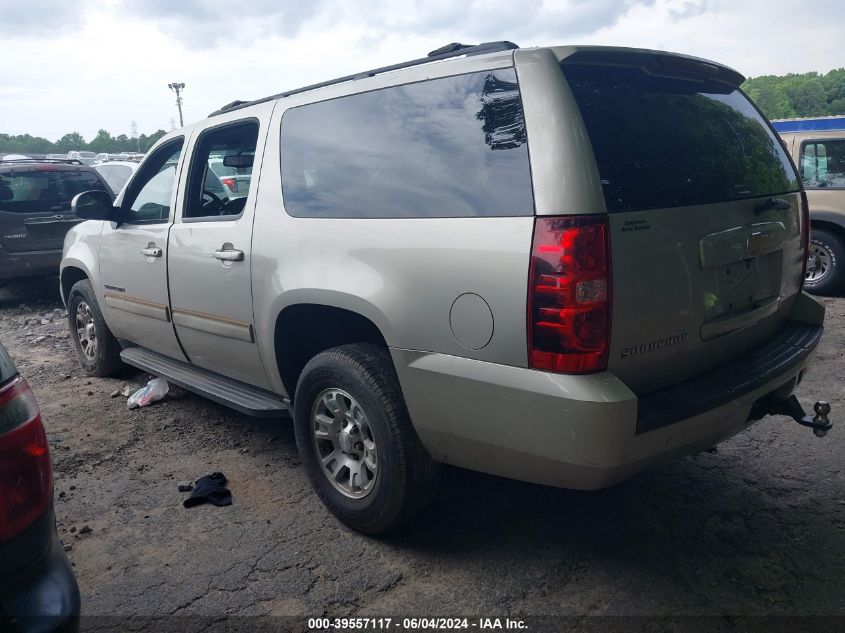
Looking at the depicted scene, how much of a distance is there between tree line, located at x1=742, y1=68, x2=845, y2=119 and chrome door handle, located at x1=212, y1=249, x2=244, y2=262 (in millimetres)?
33338

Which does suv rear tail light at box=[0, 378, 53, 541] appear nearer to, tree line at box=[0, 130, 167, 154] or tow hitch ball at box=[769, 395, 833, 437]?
tow hitch ball at box=[769, 395, 833, 437]

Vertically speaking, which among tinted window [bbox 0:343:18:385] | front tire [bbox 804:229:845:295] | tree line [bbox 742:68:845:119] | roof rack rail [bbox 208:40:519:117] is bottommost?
front tire [bbox 804:229:845:295]

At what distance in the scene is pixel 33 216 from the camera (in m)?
8.39

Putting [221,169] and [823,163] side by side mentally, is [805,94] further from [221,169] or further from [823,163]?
[221,169]

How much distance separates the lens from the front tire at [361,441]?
9.25ft

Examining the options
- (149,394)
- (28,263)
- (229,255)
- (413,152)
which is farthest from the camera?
(28,263)

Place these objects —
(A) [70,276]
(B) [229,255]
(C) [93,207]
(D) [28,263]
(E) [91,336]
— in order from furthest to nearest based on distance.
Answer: (D) [28,263] → (A) [70,276] → (E) [91,336] → (C) [93,207] → (B) [229,255]

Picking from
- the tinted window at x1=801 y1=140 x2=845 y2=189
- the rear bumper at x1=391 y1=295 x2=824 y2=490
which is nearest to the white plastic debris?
the rear bumper at x1=391 y1=295 x2=824 y2=490

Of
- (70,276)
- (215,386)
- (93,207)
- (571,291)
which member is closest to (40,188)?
(70,276)

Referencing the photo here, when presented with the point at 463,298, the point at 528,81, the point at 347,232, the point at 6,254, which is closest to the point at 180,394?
the point at 347,232

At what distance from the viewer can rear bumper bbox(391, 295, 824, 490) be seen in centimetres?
227

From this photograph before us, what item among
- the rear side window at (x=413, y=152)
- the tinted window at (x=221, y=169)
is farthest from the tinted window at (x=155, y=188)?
the rear side window at (x=413, y=152)

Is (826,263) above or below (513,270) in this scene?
below

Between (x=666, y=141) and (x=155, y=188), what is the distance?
3.44 m
